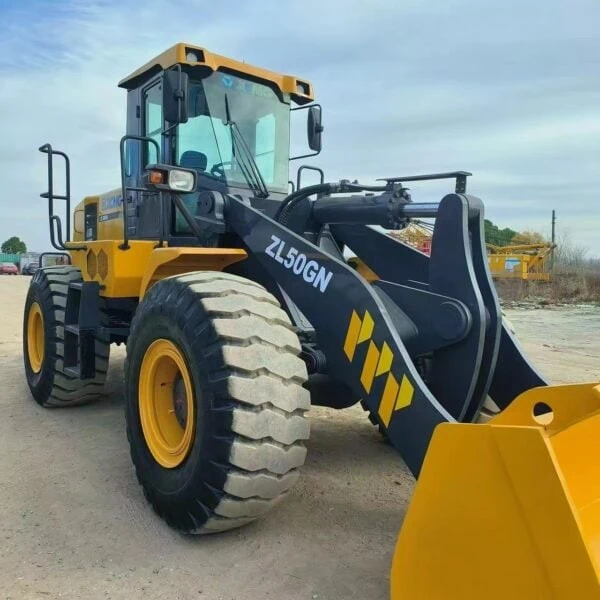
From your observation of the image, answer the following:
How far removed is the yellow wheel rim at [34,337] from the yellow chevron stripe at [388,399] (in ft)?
14.4

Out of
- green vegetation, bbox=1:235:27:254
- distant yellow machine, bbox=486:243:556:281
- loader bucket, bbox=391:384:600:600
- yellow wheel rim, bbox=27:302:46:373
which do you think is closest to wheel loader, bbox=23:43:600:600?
loader bucket, bbox=391:384:600:600

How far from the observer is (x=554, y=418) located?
2385 mm

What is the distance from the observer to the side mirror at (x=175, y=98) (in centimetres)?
402

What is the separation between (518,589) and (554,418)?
0.71m

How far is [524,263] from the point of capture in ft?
90.1

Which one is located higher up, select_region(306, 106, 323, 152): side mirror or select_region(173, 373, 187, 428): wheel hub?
select_region(306, 106, 323, 152): side mirror

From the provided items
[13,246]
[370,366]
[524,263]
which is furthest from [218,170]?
[13,246]

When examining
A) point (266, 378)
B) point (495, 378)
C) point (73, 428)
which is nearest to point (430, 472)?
point (266, 378)

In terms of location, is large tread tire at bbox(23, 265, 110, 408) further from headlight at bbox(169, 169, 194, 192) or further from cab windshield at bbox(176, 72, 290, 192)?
headlight at bbox(169, 169, 194, 192)

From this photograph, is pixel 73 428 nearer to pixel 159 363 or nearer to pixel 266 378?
pixel 159 363

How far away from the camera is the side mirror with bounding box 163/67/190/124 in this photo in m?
4.02

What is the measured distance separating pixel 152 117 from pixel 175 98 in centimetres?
125

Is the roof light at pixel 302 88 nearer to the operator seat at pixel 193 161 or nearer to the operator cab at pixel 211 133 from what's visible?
the operator cab at pixel 211 133

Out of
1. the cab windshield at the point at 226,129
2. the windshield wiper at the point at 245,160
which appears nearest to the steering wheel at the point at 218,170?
the cab windshield at the point at 226,129
